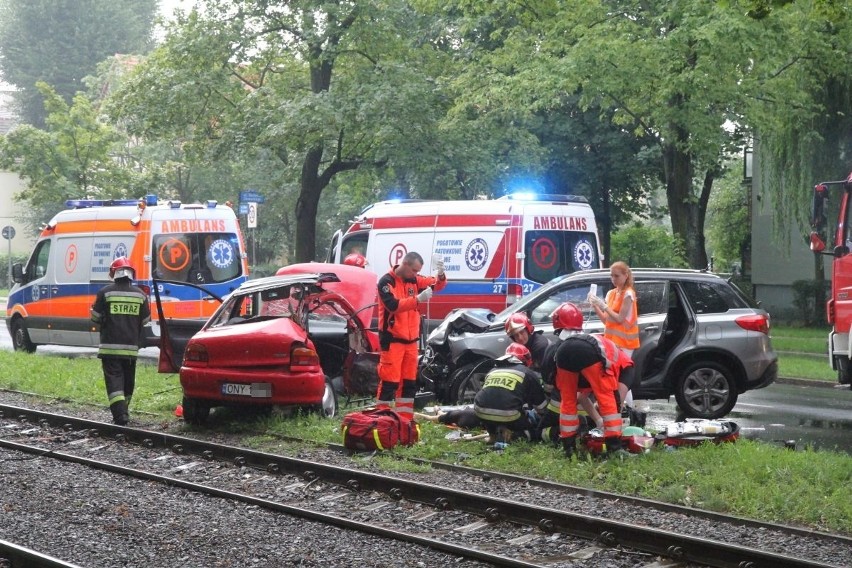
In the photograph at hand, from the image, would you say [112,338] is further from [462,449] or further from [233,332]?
[462,449]

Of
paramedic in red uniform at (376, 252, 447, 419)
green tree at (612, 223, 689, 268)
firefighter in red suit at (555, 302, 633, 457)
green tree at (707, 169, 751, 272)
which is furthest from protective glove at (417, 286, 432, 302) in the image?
green tree at (707, 169, 751, 272)

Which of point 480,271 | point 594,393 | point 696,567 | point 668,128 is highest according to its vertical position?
point 668,128

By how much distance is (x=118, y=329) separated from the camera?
40.7 feet

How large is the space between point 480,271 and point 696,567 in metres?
10.9

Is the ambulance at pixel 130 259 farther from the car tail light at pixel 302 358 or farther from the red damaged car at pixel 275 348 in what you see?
the car tail light at pixel 302 358

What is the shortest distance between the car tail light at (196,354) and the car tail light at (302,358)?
958 millimetres

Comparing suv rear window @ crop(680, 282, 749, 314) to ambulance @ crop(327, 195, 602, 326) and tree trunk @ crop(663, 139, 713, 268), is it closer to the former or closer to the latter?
ambulance @ crop(327, 195, 602, 326)

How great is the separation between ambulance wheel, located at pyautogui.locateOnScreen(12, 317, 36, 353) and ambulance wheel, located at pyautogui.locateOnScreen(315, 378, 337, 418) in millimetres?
10776

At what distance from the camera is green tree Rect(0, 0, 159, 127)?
72375mm

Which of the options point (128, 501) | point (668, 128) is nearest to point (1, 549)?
point (128, 501)

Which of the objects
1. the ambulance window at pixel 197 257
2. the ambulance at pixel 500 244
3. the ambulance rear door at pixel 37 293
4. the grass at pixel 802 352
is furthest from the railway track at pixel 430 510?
the grass at pixel 802 352

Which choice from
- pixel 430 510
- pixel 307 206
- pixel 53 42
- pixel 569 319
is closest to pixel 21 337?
pixel 307 206

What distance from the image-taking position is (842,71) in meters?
25.5

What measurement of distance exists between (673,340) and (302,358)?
14.0ft
